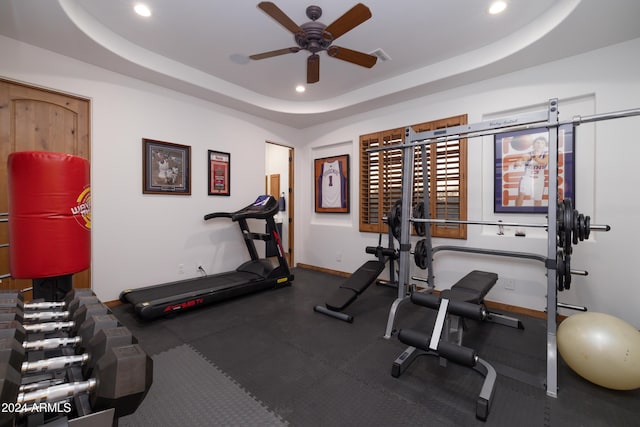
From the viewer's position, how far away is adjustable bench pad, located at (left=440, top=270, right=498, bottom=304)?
216 centimetres

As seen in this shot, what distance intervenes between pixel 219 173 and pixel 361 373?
3406 mm

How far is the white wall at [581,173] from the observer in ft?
8.53

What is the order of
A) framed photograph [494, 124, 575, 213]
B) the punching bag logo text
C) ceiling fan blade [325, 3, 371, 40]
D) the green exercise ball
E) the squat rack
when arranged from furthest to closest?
framed photograph [494, 124, 575, 213]
ceiling fan blade [325, 3, 371, 40]
the squat rack
the green exercise ball
the punching bag logo text

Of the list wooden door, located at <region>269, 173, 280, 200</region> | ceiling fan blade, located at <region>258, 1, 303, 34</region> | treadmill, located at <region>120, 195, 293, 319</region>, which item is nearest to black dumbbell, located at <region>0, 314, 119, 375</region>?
ceiling fan blade, located at <region>258, 1, 303, 34</region>

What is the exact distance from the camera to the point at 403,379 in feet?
6.43

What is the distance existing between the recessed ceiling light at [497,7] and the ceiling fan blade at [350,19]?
4.22 ft

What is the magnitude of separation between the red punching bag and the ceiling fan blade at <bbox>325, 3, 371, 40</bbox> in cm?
200

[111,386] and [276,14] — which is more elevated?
[276,14]

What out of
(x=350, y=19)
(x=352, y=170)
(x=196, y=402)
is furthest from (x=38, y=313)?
(x=352, y=170)

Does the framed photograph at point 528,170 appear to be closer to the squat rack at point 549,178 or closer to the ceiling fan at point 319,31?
the squat rack at point 549,178

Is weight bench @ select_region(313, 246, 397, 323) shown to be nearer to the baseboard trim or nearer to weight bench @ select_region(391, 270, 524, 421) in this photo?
weight bench @ select_region(391, 270, 524, 421)

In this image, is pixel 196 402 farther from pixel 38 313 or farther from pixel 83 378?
pixel 83 378

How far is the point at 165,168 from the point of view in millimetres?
3684

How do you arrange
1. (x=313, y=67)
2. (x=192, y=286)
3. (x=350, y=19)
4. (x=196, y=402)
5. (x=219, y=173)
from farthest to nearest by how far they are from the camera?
1. (x=219, y=173)
2. (x=192, y=286)
3. (x=313, y=67)
4. (x=350, y=19)
5. (x=196, y=402)
